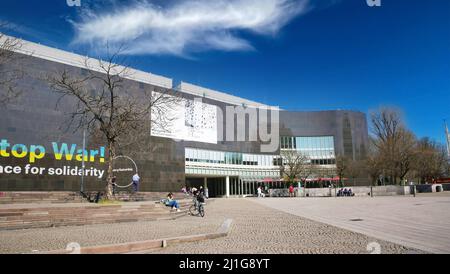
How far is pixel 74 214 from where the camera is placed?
14047 millimetres

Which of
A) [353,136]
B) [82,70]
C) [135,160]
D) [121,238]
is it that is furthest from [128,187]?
[353,136]

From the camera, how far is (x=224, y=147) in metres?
68.8

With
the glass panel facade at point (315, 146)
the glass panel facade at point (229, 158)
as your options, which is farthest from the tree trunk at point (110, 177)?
the glass panel facade at point (315, 146)

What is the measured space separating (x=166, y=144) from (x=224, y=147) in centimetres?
2013

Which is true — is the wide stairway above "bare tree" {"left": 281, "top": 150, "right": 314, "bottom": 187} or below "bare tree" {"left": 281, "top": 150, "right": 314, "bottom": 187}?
below

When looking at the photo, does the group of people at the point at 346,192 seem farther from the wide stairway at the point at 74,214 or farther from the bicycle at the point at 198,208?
the wide stairway at the point at 74,214

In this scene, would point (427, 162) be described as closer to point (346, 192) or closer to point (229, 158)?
Result: point (346, 192)

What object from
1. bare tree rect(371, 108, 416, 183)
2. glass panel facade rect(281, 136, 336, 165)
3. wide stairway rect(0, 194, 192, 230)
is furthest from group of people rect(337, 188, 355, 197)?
wide stairway rect(0, 194, 192, 230)

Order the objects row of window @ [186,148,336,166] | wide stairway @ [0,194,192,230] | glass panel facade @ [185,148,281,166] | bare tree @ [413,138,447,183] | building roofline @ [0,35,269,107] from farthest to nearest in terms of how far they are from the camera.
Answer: row of window @ [186,148,336,166] < glass panel facade @ [185,148,281,166] < bare tree @ [413,138,447,183] < building roofline @ [0,35,269,107] < wide stairway @ [0,194,192,230]

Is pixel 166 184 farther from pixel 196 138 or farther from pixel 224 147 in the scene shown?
pixel 224 147

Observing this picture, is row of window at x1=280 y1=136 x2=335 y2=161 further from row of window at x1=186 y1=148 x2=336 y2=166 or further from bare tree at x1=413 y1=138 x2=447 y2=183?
bare tree at x1=413 y1=138 x2=447 y2=183

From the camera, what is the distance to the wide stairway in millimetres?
12328

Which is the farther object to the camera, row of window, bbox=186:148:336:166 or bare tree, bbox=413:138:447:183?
row of window, bbox=186:148:336:166

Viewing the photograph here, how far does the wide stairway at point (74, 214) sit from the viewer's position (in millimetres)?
12328
